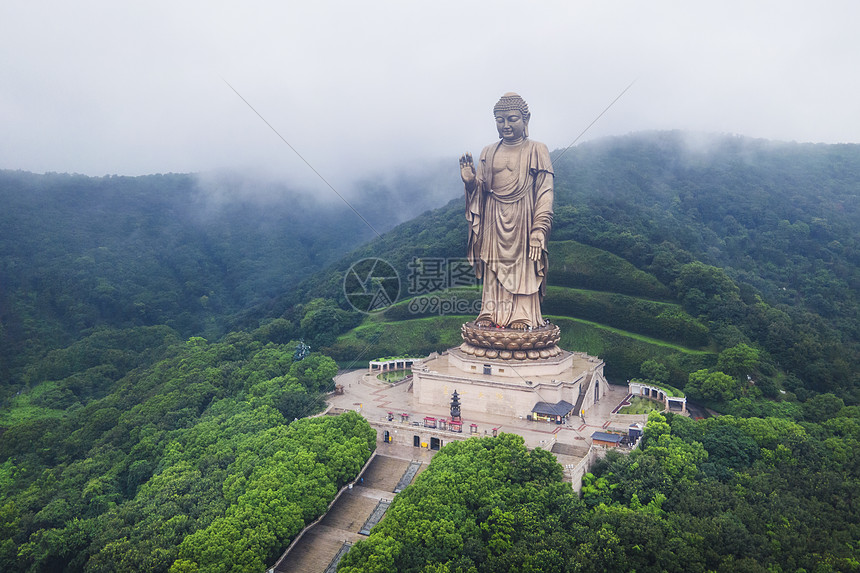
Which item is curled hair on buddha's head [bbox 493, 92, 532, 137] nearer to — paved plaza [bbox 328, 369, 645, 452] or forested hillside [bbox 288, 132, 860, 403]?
paved plaza [bbox 328, 369, 645, 452]

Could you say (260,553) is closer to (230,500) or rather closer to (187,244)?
(230,500)

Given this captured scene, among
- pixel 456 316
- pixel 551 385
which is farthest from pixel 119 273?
pixel 551 385

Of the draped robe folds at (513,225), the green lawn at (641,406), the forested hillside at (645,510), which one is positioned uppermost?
the draped robe folds at (513,225)

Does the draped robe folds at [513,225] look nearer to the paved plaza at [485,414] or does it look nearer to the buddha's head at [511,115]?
the buddha's head at [511,115]

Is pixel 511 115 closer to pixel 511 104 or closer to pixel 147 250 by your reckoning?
pixel 511 104

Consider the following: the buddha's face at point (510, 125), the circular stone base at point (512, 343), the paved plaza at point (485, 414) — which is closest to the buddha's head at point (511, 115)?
the buddha's face at point (510, 125)

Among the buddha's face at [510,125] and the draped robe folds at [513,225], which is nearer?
the buddha's face at [510,125]

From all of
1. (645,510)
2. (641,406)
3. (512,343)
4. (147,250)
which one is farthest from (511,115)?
(147,250)

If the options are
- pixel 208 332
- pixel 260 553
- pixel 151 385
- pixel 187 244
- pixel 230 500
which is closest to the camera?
pixel 260 553
